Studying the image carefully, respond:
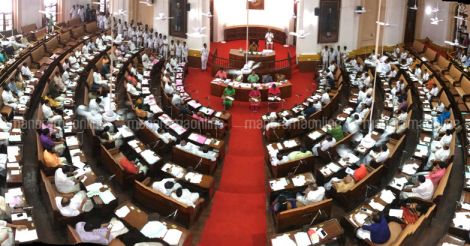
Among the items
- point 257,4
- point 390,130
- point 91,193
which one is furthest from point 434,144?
point 257,4

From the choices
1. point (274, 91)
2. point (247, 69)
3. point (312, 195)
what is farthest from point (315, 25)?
point (312, 195)

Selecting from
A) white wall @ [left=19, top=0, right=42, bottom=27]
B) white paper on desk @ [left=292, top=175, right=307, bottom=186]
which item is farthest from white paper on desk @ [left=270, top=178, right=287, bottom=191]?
white wall @ [left=19, top=0, right=42, bottom=27]

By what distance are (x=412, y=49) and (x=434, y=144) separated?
14177mm

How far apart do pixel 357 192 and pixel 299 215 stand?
2144 mm

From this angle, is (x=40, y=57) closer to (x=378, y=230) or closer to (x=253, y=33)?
(x=253, y=33)

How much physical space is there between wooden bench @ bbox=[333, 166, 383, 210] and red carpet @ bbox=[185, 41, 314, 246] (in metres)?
2.15

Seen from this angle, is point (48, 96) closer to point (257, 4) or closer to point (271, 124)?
point (271, 124)

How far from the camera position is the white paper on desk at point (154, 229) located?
11555 millimetres

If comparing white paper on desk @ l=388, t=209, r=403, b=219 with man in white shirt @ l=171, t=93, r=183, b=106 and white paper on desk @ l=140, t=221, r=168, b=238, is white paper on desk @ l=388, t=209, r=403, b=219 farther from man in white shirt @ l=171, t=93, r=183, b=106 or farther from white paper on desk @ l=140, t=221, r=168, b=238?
man in white shirt @ l=171, t=93, r=183, b=106

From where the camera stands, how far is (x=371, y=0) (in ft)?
94.3

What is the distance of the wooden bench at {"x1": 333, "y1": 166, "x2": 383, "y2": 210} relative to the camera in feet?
44.3

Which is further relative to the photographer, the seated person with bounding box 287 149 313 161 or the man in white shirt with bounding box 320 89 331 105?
the man in white shirt with bounding box 320 89 331 105

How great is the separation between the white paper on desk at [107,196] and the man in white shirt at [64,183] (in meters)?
0.72

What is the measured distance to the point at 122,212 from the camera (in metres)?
12.2
